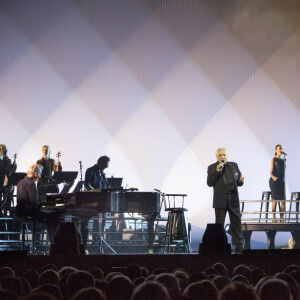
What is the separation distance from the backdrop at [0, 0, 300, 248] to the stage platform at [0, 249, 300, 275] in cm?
723

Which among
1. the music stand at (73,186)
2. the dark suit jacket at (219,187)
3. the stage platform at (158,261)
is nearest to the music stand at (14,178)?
the music stand at (73,186)

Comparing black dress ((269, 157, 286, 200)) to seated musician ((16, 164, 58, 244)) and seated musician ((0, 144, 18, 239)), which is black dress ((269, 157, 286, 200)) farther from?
seated musician ((0, 144, 18, 239))

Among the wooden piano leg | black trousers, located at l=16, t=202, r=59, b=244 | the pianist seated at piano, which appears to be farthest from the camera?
the pianist seated at piano

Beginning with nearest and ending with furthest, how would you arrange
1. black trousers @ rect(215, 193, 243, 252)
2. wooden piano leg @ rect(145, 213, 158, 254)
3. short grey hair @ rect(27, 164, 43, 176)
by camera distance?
black trousers @ rect(215, 193, 243, 252)
short grey hair @ rect(27, 164, 43, 176)
wooden piano leg @ rect(145, 213, 158, 254)

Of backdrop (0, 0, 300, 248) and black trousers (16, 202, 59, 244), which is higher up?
backdrop (0, 0, 300, 248)

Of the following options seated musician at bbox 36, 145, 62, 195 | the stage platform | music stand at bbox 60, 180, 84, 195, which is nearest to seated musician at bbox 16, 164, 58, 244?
music stand at bbox 60, 180, 84, 195

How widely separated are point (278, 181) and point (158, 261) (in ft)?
22.0

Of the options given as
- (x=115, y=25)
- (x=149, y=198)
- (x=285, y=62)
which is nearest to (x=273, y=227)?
(x=149, y=198)

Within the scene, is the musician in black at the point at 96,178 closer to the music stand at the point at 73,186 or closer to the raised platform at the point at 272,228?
the music stand at the point at 73,186

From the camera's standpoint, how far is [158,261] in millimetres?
1950

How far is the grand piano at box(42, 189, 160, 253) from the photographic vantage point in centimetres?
609

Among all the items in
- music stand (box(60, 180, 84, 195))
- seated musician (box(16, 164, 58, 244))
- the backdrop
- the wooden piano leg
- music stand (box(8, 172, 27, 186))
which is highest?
the backdrop

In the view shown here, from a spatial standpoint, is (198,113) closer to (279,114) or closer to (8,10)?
(279,114)

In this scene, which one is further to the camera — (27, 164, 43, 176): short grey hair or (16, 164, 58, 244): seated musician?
(27, 164, 43, 176): short grey hair
